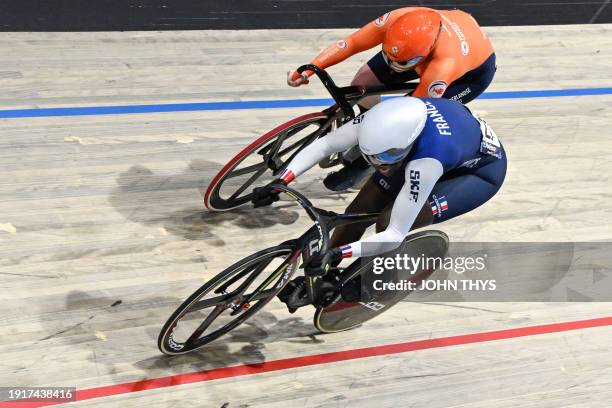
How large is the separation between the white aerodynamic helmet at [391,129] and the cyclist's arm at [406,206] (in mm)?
106

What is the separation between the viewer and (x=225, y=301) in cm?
436

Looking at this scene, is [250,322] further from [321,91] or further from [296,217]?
[321,91]

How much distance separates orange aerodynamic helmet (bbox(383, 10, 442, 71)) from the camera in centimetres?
477

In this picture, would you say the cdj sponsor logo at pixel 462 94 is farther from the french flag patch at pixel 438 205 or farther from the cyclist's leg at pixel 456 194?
the french flag patch at pixel 438 205

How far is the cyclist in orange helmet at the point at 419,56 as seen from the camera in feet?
15.8

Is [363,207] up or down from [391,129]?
down

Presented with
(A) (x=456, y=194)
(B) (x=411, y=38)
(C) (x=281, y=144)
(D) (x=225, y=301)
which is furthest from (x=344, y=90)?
(D) (x=225, y=301)

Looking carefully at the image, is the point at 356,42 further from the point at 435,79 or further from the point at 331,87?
the point at 435,79

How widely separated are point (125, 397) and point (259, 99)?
3067mm

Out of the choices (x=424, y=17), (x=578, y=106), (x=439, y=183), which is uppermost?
(x=424, y=17)

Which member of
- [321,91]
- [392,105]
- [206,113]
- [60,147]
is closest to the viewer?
[392,105]

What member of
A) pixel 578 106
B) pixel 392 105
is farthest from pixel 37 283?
pixel 578 106

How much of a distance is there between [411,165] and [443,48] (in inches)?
45.5

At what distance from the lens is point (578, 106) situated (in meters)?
7.25
